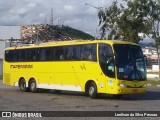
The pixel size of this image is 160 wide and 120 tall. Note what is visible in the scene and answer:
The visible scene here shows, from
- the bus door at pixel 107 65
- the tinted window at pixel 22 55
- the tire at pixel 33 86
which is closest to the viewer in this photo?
the bus door at pixel 107 65

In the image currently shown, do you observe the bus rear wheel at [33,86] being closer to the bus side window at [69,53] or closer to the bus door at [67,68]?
the bus door at [67,68]

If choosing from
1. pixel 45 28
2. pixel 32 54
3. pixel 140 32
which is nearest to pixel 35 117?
pixel 32 54

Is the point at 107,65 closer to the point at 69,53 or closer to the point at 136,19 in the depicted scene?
the point at 69,53

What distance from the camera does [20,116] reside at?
1412 centimetres

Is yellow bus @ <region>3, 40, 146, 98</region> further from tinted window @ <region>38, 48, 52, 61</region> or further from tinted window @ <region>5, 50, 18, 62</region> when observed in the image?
tinted window @ <region>5, 50, 18, 62</region>

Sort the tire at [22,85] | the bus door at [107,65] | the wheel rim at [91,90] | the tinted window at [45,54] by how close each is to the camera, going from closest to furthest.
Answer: the bus door at [107,65] < the wheel rim at [91,90] < the tinted window at [45,54] < the tire at [22,85]

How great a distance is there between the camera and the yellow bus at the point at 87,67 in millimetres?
22094

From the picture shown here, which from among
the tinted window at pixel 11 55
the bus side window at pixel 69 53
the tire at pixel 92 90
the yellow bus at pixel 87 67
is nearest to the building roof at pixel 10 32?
the tinted window at pixel 11 55

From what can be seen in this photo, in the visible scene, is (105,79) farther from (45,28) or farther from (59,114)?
(45,28)

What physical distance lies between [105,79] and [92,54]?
5.36ft

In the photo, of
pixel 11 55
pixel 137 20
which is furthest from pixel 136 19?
pixel 11 55

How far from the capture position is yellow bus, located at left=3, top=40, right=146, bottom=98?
22094 millimetres

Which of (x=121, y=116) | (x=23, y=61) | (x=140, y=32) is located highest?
(x=140, y=32)

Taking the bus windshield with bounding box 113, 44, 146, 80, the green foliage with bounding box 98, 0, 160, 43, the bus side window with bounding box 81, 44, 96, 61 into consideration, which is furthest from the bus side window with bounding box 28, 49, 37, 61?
the green foliage with bounding box 98, 0, 160, 43
